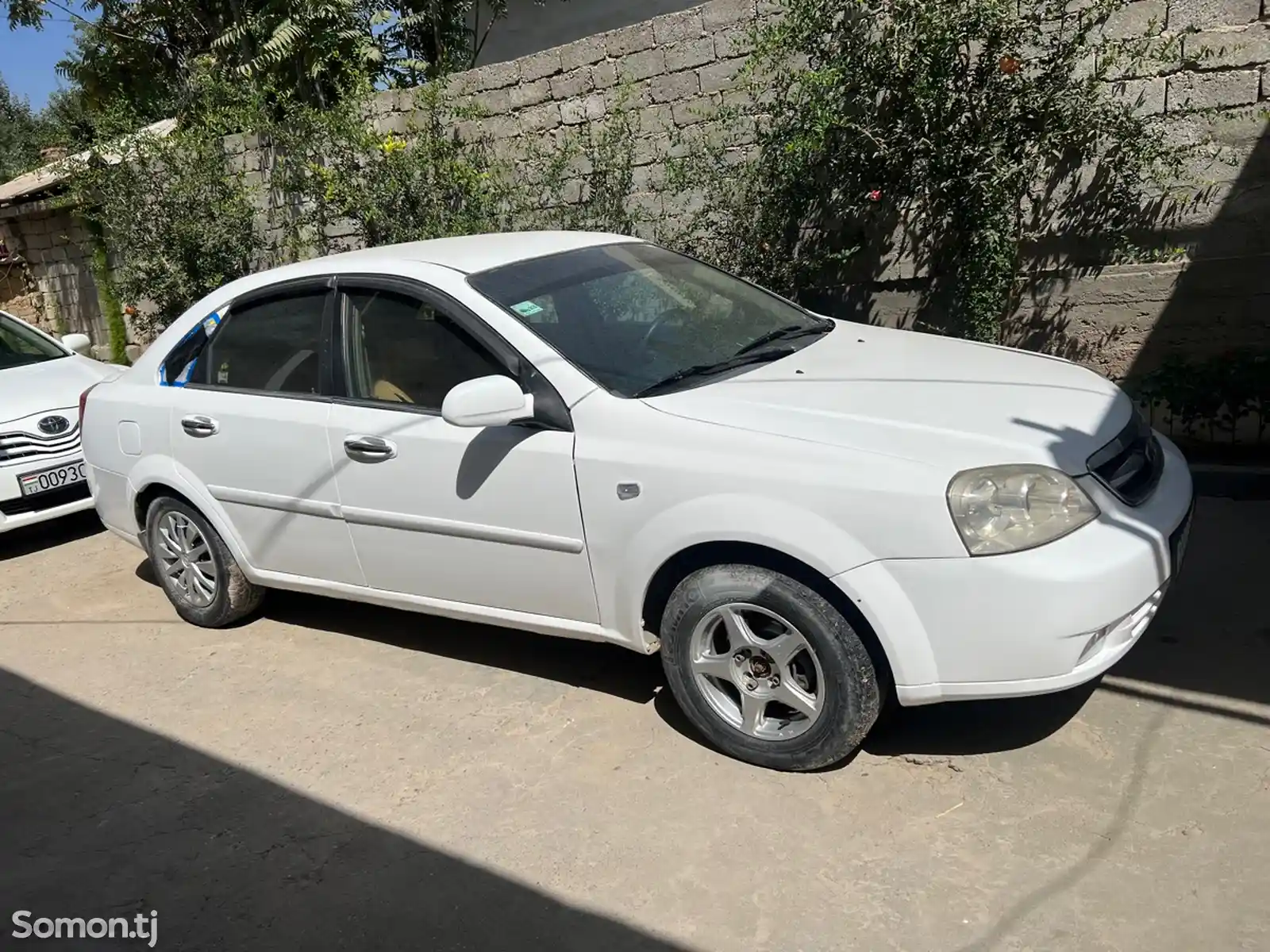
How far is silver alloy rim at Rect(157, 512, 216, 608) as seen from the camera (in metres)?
5.07

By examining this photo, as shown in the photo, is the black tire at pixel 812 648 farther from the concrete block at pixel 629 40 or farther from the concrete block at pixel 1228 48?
the concrete block at pixel 629 40

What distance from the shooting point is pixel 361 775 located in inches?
148

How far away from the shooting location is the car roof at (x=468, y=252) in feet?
13.9

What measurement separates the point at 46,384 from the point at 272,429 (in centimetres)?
369

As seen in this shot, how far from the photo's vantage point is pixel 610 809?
336 cm

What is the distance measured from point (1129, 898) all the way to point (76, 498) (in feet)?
21.4

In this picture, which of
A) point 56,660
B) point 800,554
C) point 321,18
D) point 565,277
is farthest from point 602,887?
point 321,18

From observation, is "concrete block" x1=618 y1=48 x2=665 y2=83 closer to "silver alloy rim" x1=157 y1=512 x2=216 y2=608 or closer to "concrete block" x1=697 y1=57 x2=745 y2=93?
"concrete block" x1=697 y1=57 x2=745 y2=93

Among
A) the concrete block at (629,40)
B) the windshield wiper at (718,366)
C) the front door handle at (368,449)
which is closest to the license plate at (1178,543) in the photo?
the windshield wiper at (718,366)

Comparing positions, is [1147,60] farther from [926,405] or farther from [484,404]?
[484,404]

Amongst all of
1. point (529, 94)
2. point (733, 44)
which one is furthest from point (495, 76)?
point (733, 44)

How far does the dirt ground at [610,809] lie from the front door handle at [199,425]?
108cm

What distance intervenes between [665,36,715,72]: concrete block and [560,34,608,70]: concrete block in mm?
621

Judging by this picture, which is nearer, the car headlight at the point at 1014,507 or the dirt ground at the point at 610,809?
the dirt ground at the point at 610,809
